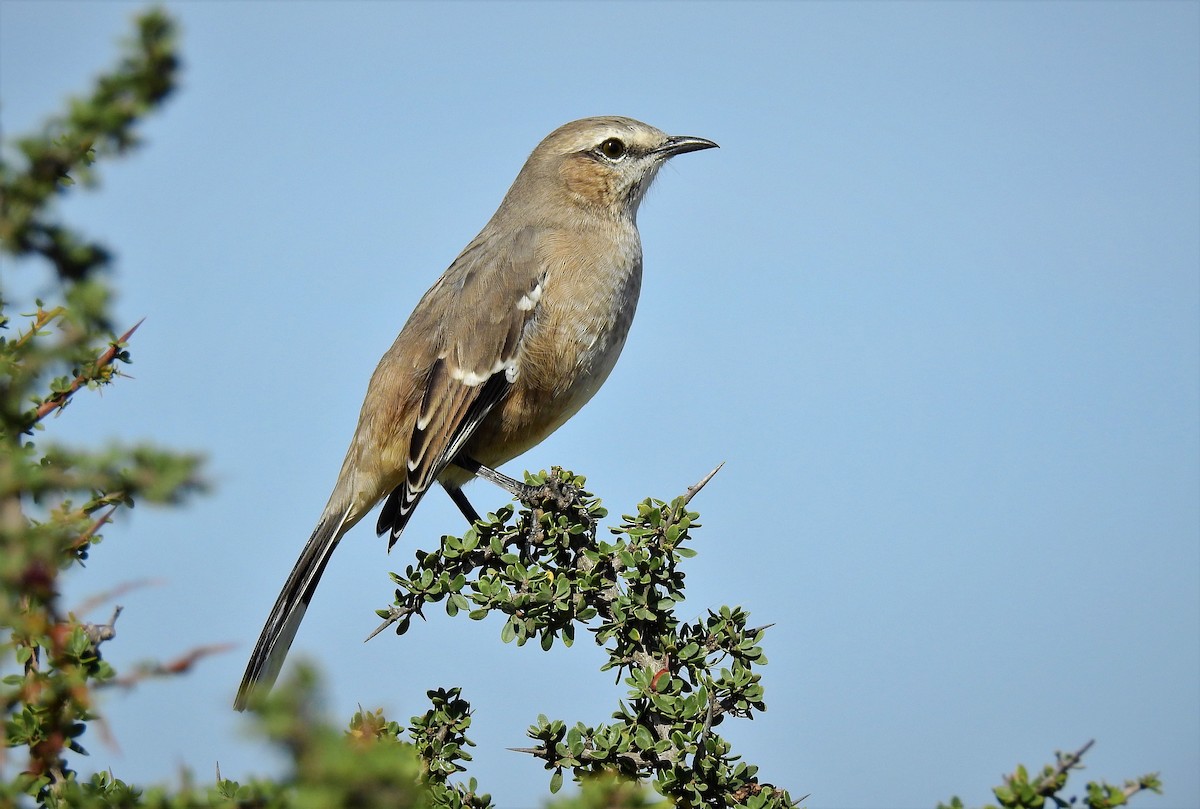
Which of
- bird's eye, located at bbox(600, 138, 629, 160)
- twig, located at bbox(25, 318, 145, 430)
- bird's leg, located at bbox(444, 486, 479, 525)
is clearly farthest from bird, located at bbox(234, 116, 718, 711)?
twig, located at bbox(25, 318, 145, 430)

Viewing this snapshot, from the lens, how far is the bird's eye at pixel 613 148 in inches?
267

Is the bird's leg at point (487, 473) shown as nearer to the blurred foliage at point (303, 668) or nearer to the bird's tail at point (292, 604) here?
the bird's tail at point (292, 604)

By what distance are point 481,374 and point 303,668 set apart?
458 centimetres

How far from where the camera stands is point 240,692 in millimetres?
4660

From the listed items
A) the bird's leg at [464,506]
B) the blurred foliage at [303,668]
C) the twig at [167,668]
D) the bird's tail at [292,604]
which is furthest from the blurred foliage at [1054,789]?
the bird's leg at [464,506]

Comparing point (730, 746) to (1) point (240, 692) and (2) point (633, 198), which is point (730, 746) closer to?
(1) point (240, 692)

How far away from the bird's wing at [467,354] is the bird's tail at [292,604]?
265 mm

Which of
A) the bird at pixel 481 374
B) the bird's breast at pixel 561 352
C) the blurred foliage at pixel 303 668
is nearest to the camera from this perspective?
the blurred foliage at pixel 303 668

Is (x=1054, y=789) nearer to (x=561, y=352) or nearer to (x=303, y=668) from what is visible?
(x=303, y=668)

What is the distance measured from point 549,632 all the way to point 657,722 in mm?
531

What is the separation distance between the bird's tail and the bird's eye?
2.78 metres

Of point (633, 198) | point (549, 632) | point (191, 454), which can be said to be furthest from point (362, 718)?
point (633, 198)

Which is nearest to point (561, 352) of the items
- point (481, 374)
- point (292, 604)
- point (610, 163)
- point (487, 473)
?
point (481, 374)

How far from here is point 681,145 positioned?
675cm
